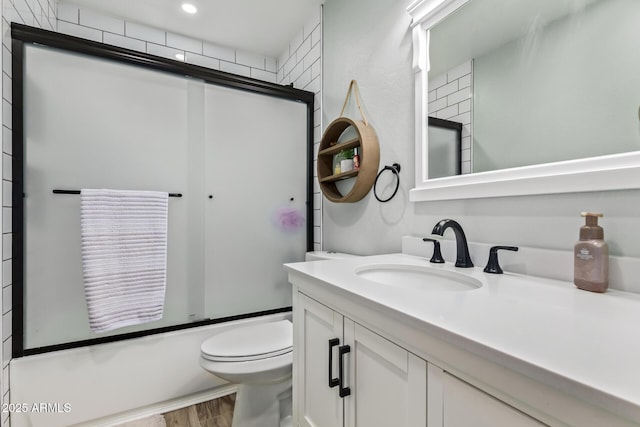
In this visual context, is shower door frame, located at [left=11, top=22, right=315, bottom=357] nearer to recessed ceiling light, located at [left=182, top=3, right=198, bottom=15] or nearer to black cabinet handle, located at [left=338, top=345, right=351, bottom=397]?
recessed ceiling light, located at [left=182, top=3, right=198, bottom=15]

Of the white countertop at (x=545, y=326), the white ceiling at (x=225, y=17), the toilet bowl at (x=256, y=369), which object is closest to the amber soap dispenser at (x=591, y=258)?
the white countertop at (x=545, y=326)

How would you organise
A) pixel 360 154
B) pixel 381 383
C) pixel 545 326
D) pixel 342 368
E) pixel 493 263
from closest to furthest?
pixel 545 326 → pixel 381 383 → pixel 342 368 → pixel 493 263 → pixel 360 154

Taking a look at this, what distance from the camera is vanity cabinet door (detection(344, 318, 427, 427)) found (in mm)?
543

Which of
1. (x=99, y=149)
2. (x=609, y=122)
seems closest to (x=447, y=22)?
(x=609, y=122)

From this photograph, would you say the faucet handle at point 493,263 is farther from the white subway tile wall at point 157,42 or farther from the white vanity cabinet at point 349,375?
the white subway tile wall at point 157,42

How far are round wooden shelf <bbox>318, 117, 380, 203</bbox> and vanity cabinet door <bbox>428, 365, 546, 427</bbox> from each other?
101 centimetres

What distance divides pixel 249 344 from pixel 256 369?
157 mm

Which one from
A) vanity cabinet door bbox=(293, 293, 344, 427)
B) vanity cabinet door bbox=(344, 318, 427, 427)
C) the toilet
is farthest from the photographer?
the toilet

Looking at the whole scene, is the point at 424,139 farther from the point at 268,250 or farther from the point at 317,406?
the point at 268,250

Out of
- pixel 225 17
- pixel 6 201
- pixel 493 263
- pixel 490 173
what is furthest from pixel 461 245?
pixel 225 17

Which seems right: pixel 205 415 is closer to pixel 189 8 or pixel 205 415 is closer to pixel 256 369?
pixel 256 369

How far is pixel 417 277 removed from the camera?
999 mm

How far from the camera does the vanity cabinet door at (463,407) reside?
15.7 inches

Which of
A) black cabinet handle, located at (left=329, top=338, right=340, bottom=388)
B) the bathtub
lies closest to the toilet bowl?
the bathtub
